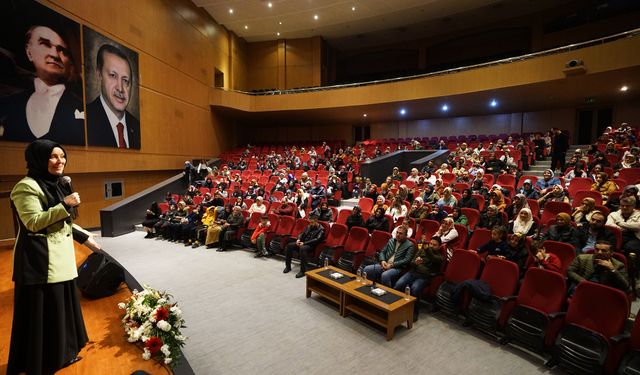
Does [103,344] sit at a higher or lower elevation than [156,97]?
lower

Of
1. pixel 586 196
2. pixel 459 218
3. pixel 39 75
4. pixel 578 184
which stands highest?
pixel 39 75

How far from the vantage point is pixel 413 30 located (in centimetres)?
1544

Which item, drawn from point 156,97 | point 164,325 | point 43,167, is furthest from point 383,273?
point 156,97

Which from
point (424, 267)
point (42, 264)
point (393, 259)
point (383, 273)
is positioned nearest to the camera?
point (42, 264)

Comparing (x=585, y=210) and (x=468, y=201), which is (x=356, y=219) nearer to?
(x=468, y=201)

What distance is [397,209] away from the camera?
5723mm

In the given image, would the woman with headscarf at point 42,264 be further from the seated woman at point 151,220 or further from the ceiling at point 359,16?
the ceiling at point 359,16

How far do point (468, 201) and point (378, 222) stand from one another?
6.02 feet

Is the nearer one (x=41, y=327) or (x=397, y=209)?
(x=41, y=327)

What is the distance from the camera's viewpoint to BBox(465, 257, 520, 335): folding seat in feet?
9.93

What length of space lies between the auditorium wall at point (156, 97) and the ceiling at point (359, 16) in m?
1.39

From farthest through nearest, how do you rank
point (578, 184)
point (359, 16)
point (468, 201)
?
1. point (359, 16)
2. point (578, 184)
3. point (468, 201)

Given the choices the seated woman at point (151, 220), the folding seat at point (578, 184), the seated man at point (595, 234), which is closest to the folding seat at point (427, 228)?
the seated man at point (595, 234)

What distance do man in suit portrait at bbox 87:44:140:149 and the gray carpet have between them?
6000mm
